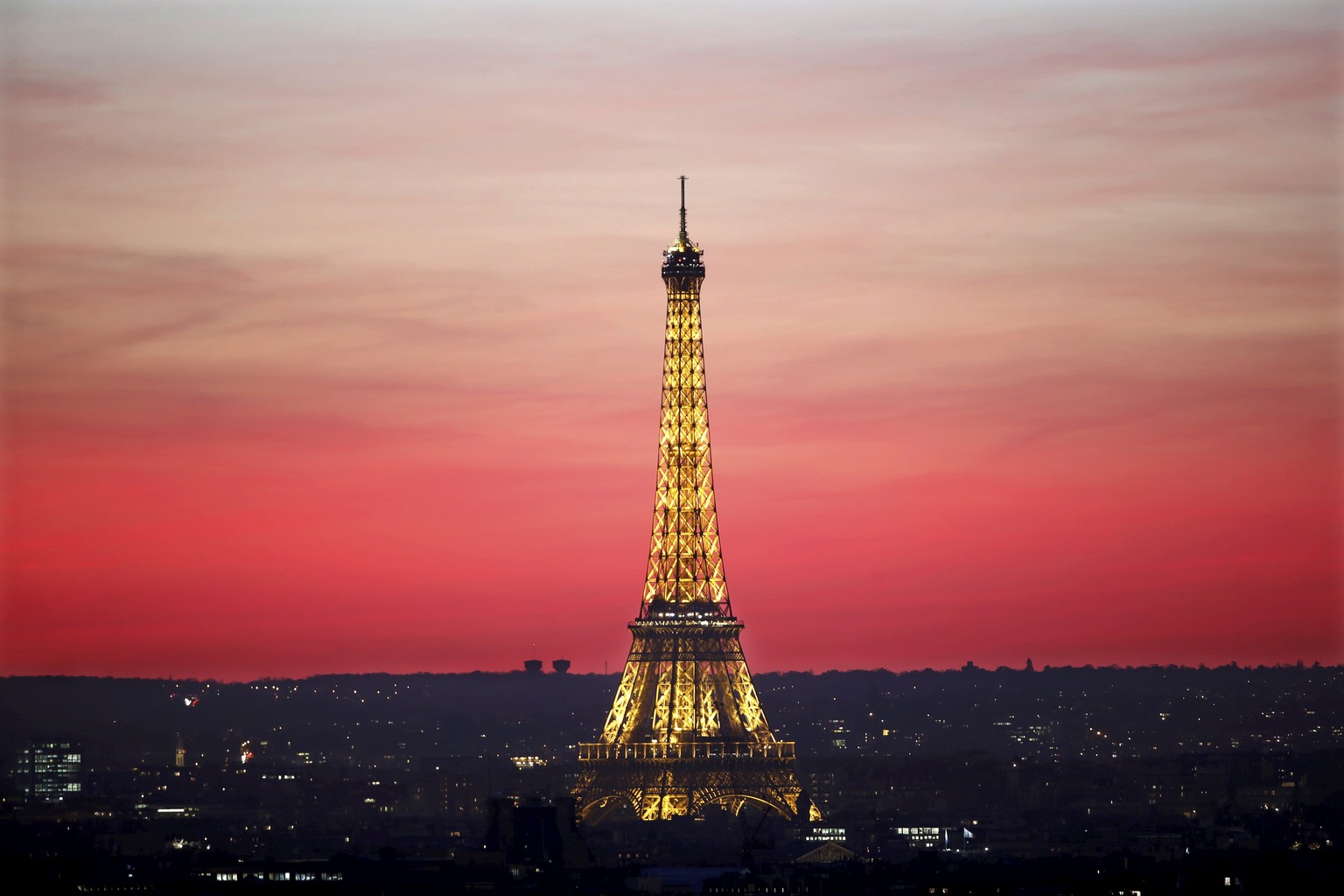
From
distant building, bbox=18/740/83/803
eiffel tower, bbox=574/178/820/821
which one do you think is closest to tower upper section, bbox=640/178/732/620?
eiffel tower, bbox=574/178/820/821

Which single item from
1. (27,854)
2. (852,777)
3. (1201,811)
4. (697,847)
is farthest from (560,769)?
(27,854)

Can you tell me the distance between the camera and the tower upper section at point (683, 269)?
130500mm

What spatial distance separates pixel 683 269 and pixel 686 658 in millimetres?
14846

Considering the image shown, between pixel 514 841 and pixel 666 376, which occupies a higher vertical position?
pixel 666 376

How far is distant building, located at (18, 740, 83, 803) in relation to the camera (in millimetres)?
165325

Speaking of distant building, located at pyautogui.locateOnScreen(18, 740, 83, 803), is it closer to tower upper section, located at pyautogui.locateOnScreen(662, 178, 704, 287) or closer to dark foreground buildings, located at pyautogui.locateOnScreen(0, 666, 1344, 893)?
dark foreground buildings, located at pyautogui.locateOnScreen(0, 666, 1344, 893)

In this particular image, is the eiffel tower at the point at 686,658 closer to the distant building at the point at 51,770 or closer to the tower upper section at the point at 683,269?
the tower upper section at the point at 683,269

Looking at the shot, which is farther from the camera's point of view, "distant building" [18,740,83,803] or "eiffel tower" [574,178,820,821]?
"distant building" [18,740,83,803]

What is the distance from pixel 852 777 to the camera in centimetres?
19712

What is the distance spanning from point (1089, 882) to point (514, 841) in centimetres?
2723

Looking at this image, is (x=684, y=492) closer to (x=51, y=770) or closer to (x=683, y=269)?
(x=683, y=269)

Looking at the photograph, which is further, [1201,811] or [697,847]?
[1201,811]

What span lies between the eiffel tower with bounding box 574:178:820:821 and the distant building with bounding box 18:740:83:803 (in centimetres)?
3673

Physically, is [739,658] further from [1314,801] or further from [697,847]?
[1314,801]
